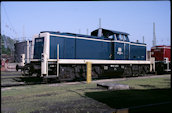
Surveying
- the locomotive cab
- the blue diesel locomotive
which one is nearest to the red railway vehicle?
the blue diesel locomotive

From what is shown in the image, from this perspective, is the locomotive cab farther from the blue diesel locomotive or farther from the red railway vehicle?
the red railway vehicle

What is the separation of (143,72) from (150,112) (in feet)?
42.7

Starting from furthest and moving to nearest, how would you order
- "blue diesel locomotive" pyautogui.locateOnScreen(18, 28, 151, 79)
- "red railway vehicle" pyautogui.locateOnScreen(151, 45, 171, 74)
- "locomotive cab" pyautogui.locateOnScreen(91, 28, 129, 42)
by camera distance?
"red railway vehicle" pyautogui.locateOnScreen(151, 45, 171, 74) → "locomotive cab" pyautogui.locateOnScreen(91, 28, 129, 42) → "blue diesel locomotive" pyautogui.locateOnScreen(18, 28, 151, 79)

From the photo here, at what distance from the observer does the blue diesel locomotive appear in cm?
1109

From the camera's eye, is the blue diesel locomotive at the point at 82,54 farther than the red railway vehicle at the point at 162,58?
No

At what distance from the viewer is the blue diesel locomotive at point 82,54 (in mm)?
11086

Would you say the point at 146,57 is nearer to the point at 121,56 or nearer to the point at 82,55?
the point at 121,56

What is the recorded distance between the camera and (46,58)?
1063 centimetres

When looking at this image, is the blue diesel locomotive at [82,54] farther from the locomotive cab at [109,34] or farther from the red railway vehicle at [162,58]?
the red railway vehicle at [162,58]

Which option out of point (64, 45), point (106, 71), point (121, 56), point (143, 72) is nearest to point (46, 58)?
point (64, 45)

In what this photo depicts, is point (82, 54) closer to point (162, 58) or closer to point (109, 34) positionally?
point (109, 34)

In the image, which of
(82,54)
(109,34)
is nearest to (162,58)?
(109,34)

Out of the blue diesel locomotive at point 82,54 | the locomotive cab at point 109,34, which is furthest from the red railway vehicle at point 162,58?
the locomotive cab at point 109,34

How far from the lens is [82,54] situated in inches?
494
